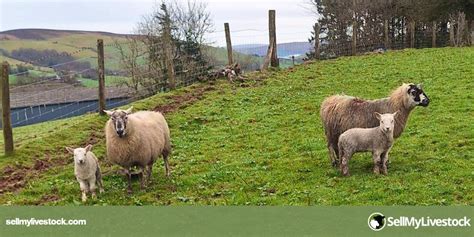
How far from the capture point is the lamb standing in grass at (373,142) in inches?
323

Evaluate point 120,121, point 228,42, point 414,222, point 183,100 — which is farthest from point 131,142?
point 228,42

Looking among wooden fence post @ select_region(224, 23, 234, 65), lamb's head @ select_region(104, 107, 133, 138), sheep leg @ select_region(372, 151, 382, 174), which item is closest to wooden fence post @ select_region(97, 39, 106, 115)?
lamb's head @ select_region(104, 107, 133, 138)

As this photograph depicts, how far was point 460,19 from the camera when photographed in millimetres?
32375

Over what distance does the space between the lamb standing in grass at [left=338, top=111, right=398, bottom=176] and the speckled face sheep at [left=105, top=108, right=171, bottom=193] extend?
2.96 m

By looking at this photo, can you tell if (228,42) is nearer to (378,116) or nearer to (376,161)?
(378,116)

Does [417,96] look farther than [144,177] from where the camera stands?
Yes

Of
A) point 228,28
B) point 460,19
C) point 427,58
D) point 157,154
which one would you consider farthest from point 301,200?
point 460,19

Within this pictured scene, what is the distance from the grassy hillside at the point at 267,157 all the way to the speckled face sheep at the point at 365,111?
0.52 meters

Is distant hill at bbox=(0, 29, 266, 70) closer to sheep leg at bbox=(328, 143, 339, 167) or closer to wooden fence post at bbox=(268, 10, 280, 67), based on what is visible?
wooden fence post at bbox=(268, 10, 280, 67)

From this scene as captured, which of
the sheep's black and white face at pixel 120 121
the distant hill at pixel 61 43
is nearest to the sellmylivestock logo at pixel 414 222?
the sheep's black and white face at pixel 120 121

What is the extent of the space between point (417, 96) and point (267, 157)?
2.80 meters

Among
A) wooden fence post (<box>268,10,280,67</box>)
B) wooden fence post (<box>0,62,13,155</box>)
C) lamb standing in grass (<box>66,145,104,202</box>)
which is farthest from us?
wooden fence post (<box>268,10,280,67</box>)

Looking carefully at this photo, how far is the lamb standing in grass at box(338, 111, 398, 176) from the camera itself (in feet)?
26.9

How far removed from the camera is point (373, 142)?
8.20 metres
